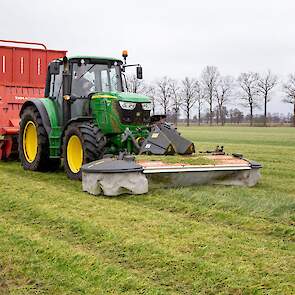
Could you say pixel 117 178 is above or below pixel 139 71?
below

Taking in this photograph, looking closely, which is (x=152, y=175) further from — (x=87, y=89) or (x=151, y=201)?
(x=87, y=89)

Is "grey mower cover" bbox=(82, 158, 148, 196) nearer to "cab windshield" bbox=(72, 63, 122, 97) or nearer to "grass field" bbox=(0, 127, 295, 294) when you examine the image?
"grass field" bbox=(0, 127, 295, 294)

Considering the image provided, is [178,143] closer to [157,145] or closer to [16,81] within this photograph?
[157,145]

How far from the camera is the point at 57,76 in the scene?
411 inches

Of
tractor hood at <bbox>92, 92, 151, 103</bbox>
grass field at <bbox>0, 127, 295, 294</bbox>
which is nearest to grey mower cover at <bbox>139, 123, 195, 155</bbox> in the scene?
tractor hood at <bbox>92, 92, 151, 103</bbox>

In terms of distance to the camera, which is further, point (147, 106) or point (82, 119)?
point (147, 106)

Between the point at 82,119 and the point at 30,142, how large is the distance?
2.23m

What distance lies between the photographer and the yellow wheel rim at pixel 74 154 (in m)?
9.17

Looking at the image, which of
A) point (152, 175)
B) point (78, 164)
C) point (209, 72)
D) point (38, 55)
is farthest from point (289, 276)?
point (209, 72)

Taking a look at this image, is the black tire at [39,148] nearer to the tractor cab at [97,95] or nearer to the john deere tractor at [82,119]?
the john deere tractor at [82,119]

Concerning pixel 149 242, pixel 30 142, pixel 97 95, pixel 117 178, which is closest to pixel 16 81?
pixel 30 142

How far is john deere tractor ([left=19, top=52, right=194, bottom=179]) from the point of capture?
902 cm

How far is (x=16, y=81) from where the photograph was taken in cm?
1309

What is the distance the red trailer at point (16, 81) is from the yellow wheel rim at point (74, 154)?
9.84 feet
